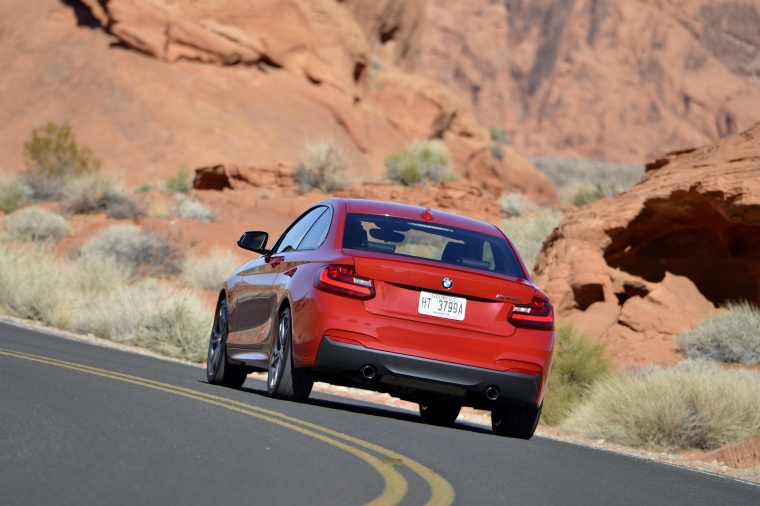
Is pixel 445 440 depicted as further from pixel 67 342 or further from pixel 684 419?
pixel 67 342

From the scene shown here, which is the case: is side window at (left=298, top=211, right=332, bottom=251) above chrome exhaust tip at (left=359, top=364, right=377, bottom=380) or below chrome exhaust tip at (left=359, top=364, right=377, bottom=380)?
→ above

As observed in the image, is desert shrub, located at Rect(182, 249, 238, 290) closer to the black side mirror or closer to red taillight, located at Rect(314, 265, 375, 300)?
the black side mirror

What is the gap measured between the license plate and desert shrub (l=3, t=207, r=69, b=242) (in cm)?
2454

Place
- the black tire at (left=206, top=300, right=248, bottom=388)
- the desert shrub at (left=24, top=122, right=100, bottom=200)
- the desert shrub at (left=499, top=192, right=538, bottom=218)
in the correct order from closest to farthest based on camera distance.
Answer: the black tire at (left=206, top=300, right=248, bottom=388), the desert shrub at (left=499, top=192, right=538, bottom=218), the desert shrub at (left=24, top=122, right=100, bottom=200)

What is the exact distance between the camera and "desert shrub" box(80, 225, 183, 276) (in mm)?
31094

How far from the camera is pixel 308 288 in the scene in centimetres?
1017

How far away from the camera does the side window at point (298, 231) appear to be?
459 inches

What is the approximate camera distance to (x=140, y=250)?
1246 inches

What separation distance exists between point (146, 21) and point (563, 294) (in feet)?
119

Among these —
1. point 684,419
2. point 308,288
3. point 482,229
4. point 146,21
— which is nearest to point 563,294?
→ point 684,419

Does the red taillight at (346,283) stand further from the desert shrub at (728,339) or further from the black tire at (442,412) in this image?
the desert shrub at (728,339)

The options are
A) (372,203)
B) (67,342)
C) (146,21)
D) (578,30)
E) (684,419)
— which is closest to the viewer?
(372,203)

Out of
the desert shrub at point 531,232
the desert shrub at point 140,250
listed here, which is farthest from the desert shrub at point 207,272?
the desert shrub at point 531,232

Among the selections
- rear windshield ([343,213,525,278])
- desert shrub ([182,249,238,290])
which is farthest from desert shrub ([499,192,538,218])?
rear windshield ([343,213,525,278])
